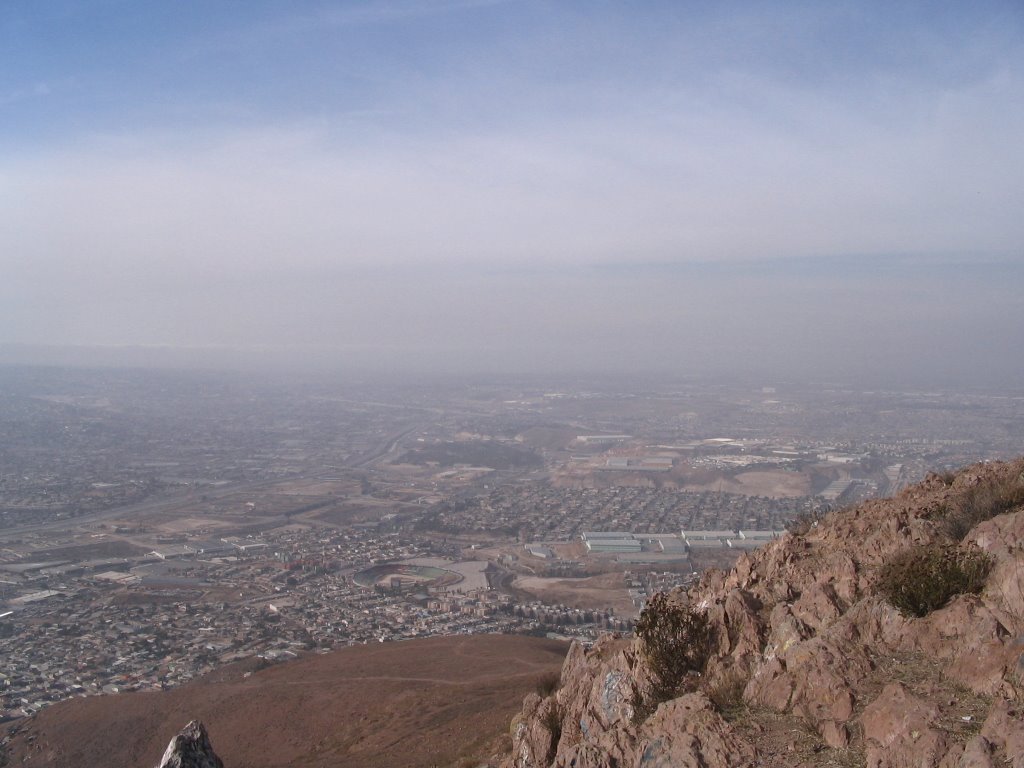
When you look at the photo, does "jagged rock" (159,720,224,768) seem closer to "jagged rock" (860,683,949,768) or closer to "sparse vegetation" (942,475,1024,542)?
"jagged rock" (860,683,949,768)

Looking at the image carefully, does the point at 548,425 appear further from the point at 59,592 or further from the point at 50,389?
the point at 50,389

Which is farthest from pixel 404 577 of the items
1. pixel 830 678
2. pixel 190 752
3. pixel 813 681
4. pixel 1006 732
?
pixel 1006 732

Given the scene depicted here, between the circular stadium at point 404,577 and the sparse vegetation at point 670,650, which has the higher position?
the sparse vegetation at point 670,650

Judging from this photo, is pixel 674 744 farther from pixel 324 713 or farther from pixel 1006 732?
pixel 324 713

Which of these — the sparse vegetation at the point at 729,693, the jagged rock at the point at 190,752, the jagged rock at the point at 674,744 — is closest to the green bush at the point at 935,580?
the sparse vegetation at the point at 729,693

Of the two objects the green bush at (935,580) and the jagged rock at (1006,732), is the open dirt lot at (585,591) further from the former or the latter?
the jagged rock at (1006,732)
